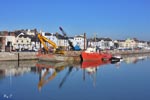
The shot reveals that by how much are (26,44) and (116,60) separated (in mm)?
29105

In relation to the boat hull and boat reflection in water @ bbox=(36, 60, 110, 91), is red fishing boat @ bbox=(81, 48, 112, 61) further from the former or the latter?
boat reflection in water @ bbox=(36, 60, 110, 91)

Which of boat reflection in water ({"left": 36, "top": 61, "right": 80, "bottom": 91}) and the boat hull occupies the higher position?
the boat hull

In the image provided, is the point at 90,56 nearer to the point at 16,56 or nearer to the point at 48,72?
the point at 16,56

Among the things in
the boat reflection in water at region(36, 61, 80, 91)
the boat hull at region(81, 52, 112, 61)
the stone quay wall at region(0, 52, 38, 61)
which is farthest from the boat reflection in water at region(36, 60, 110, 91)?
the boat hull at region(81, 52, 112, 61)

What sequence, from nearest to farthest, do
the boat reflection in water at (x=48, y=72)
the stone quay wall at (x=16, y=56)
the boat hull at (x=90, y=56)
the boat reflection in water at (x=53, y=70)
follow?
the boat reflection in water at (x=48, y=72) < the boat reflection in water at (x=53, y=70) < the stone quay wall at (x=16, y=56) < the boat hull at (x=90, y=56)

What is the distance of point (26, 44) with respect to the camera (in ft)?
264

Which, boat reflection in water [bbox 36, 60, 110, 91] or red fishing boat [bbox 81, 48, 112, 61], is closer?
boat reflection in water [bbox 36, 60, 110, 91]

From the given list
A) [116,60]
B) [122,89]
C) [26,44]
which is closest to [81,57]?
[116,60]

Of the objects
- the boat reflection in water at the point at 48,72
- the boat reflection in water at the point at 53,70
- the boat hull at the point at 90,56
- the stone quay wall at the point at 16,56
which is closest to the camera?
the boat reflection in water at the point at 48,72

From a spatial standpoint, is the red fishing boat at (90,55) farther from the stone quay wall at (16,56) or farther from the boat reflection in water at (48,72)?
the boat reflection in water at (48,72)

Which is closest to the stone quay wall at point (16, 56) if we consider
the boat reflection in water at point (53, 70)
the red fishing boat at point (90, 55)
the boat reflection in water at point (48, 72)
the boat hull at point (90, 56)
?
the boat reflection in water at point (53, 70)

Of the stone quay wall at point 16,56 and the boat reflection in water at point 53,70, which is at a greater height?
the stone quay wall at point 16,56

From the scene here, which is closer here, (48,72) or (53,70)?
(48,72)

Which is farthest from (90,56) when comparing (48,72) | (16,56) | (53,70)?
(48,72)
